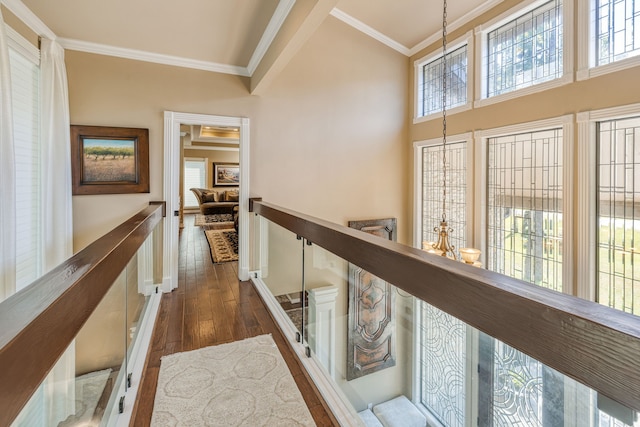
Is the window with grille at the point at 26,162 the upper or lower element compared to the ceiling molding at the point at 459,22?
lower

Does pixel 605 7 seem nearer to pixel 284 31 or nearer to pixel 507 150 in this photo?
pixel 507 150

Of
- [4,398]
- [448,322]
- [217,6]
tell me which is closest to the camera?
[4,398]

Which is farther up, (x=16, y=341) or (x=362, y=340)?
(x=16, y=341)

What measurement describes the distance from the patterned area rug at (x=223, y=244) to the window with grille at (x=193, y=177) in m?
5.05

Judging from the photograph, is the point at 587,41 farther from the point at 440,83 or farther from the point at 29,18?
the point at 29,18

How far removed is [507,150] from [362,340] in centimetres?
321

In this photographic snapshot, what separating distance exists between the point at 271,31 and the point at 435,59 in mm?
3033

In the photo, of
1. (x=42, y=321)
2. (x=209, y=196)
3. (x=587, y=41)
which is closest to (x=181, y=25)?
(x=42, y=321)

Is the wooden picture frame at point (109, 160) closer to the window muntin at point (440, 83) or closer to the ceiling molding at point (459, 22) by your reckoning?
the window muntin at point (440, 83)

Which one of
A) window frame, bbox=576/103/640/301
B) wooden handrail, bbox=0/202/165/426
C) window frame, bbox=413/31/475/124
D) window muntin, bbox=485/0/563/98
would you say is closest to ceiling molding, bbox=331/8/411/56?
window frame, bbox=413/31/475/124

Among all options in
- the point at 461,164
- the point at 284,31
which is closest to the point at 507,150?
the point at 461,164

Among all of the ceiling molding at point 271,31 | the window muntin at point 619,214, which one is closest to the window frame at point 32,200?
the ceiling molding at point 271,31

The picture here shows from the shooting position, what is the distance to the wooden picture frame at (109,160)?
319 cm

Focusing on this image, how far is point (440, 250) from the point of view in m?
2.86
